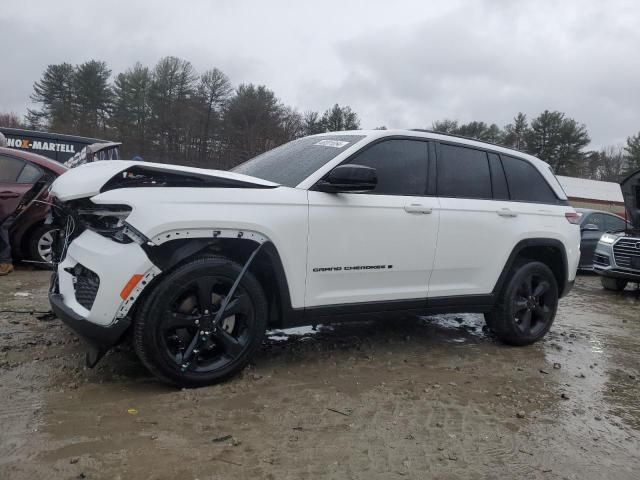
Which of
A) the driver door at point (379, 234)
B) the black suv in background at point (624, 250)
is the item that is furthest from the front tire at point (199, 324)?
the black suv in background at point (624, 250)

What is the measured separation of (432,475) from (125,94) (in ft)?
159

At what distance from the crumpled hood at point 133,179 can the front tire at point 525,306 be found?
2.66 m

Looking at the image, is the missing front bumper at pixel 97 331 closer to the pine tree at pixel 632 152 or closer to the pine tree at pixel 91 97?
the pine tree at pixel 91 97

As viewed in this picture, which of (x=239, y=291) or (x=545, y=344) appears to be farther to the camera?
(x=545, y=344)

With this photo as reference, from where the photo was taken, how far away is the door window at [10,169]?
676 centimetres

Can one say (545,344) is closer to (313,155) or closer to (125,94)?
(313,155)

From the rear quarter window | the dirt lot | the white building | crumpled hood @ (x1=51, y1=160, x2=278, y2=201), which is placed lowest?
the dirt lot

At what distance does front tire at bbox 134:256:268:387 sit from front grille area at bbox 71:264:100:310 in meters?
0.31

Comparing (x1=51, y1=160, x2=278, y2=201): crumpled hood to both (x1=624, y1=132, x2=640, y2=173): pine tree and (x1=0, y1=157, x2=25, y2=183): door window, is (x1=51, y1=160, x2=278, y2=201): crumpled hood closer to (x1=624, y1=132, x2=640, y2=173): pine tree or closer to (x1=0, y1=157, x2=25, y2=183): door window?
(x1=0, y1=157, x2=25, y2=183): door window

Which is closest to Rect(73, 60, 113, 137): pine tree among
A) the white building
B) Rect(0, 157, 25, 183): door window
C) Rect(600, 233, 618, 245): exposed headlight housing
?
the white building

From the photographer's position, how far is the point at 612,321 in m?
6.69

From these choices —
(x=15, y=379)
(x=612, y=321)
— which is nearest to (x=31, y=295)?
(x=15, y=379)

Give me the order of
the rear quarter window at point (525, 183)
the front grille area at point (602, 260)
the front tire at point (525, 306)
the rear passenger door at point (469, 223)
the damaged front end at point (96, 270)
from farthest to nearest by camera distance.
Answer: the front grille area at point (602, 260)
the rear quarter window at point (525, 183)
the front tire at point (525, 306)
the rear passenger door at point (469, 223)
the damaged front end at point (96, 270)

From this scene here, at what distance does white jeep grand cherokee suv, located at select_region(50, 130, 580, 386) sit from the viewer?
9.99 ft
